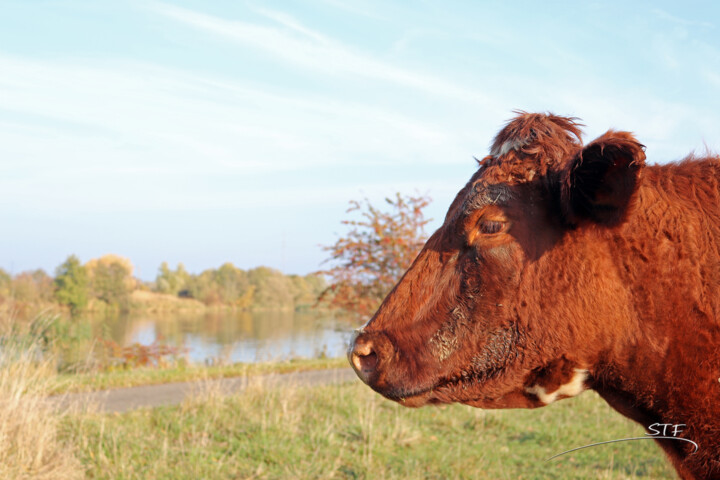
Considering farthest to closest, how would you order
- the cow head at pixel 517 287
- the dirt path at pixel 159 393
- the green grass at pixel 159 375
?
the green grass at pixel 159 375 < the dirt path at pixel 159 393 < the cow head at pixel 517 287

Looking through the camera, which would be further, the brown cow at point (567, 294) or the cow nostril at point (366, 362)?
the cow nostril at point (366, 362)

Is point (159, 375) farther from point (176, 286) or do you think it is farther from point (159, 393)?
point (176, 286)

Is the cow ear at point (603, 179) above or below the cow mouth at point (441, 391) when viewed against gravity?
above

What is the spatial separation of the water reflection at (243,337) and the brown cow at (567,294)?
1229 cm

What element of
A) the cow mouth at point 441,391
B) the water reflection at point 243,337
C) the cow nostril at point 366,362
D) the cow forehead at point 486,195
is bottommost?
the water reflection at point 243,337

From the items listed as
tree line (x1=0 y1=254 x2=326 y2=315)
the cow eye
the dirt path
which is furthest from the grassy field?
tree line (x1=0 y1=254 x2=326 y2=315)

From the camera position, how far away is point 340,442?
6.93 meters

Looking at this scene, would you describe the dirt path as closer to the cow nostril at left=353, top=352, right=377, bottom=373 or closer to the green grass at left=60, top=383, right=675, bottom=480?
the green grass at left=60, top=383, right=675, bottom=480

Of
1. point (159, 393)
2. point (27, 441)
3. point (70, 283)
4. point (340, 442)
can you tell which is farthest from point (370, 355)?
point (70, 283)

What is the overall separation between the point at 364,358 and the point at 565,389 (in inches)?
27.6

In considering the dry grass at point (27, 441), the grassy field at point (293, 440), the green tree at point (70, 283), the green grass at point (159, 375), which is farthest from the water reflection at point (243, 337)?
the dry grass at point (27, 441)

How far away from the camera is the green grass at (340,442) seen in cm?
602

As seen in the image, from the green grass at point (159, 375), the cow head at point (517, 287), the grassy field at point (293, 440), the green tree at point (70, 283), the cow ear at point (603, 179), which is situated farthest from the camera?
the green tree at point (70, 283)

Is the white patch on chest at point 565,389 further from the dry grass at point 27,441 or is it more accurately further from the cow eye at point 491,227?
the dry grass at point 27,441
